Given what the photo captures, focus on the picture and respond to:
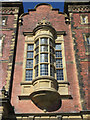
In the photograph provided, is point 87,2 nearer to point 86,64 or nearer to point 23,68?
point 86,64

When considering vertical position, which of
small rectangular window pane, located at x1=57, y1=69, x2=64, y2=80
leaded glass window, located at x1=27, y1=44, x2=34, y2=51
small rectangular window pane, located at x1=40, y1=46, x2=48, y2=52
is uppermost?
leaded glass window, located at x1=27, y1=44, x2=34, y2=51

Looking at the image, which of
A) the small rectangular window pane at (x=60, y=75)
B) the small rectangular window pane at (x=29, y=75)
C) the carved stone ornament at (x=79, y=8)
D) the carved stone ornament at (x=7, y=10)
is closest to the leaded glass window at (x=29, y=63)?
the small rectangular window pane at (x=29, y=75)

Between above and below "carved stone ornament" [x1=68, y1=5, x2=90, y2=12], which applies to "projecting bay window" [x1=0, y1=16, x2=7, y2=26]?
below

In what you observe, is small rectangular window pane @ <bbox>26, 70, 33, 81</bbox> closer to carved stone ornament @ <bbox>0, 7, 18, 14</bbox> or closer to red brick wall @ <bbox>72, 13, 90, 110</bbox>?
red brick wall @ <bbox>72, 13, 90, 110</bbox>

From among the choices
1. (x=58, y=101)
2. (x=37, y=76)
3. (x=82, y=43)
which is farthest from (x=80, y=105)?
(x=82, y=43)

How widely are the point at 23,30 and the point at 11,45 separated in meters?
2.66

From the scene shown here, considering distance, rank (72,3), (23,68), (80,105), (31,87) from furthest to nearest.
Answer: (72,3) → (23,68) → (31,87) → (80,105)

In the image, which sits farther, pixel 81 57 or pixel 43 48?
pixel 81 57

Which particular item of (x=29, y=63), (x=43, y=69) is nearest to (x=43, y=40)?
(x=29, y=63)

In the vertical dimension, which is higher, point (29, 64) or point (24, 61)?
point (24, 61)

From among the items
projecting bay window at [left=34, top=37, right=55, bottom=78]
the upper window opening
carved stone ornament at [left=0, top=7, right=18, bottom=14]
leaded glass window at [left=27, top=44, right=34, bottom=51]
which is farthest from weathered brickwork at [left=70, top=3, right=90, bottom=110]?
carved stone ornament at [left=0, top=7, right=18, bottom=14]

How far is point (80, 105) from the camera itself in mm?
12812

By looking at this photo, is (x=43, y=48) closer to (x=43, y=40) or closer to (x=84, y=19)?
(x=43, y=40)

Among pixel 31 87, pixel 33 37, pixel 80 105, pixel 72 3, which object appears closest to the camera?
pixel 80 105
